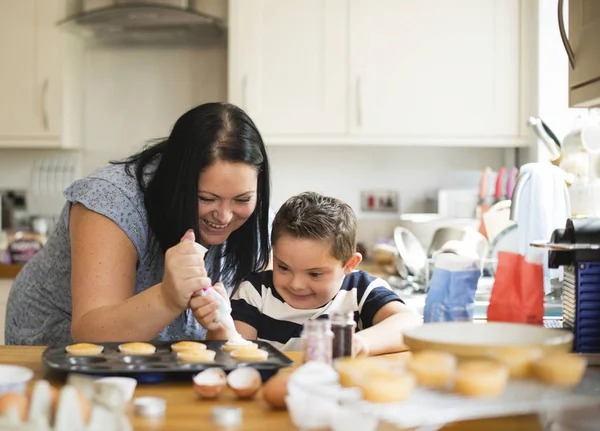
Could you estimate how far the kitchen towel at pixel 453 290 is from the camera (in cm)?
108

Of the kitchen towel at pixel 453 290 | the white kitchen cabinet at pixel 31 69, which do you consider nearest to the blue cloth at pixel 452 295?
the kitchen towel at pixel 453 290

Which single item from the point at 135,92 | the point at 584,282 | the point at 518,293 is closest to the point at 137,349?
the point at 518,293

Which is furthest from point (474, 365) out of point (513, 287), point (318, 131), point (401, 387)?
point (318, 131)

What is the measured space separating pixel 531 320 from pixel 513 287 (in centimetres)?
5

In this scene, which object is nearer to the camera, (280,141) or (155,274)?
(155,274)

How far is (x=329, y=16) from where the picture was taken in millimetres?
3432

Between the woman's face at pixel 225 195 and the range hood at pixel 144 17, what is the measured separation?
200 centimetres

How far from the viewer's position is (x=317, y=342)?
997 millimetres

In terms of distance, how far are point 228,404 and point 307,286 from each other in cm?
61

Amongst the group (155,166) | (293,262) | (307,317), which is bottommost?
(307,317)

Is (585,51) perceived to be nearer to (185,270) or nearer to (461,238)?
(185,270)

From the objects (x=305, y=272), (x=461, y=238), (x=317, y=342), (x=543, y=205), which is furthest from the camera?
(x=461, y=238)

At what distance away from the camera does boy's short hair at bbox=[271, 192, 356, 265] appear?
60.7 inches

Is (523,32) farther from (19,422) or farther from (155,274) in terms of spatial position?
(19,422)
